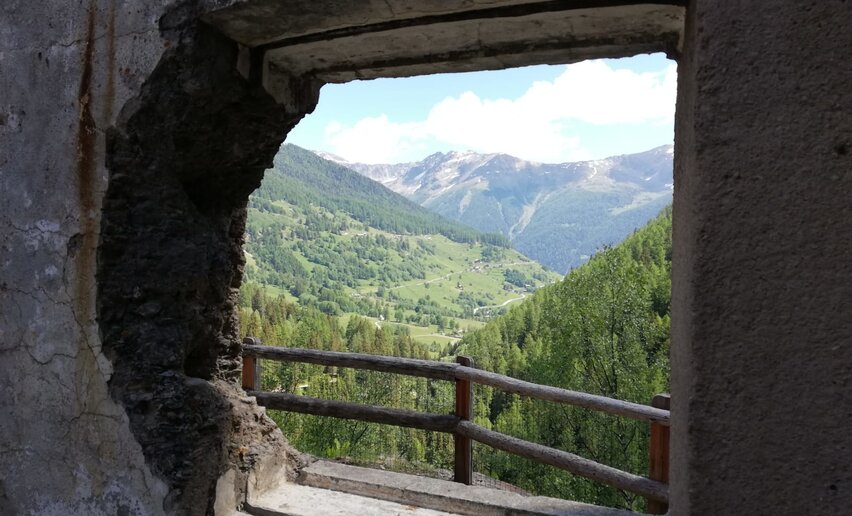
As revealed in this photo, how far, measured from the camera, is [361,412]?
4852 mm

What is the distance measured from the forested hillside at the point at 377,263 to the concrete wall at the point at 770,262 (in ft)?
309

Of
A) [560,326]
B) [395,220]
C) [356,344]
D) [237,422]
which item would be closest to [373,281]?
[395,220]

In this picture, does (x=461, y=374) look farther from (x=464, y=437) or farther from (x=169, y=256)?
(x=169, y=256)

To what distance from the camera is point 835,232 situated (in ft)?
4.41

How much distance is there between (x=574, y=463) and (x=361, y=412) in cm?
164

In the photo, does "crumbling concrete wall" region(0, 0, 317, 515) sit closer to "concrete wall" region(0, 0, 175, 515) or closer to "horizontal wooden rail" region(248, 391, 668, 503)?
"concrete wall" region(0, 0, 175, 515)

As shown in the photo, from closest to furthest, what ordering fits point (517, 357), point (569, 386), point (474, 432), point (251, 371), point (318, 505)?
point (318, 505)
point (474, 432)
point (251, 371)
point (569, 386)
point (517, 357)

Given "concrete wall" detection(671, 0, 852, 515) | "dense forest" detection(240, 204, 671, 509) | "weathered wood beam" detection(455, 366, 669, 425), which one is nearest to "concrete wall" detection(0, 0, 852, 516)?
"concrete wall" detection(671, 0, 852, 515)

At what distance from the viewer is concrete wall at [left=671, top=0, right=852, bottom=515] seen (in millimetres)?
1344

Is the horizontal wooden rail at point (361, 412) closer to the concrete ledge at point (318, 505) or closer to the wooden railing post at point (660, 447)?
the wooden railing post at point (660, 447)

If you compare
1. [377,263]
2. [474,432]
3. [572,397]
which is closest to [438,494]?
[572,397]

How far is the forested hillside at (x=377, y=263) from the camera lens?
112750 mm

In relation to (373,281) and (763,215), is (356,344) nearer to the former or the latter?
(763,215)

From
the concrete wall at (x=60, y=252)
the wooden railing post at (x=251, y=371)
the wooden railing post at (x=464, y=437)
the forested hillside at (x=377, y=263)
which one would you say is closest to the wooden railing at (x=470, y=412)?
the wooden railing post at (x=464, y=437)
